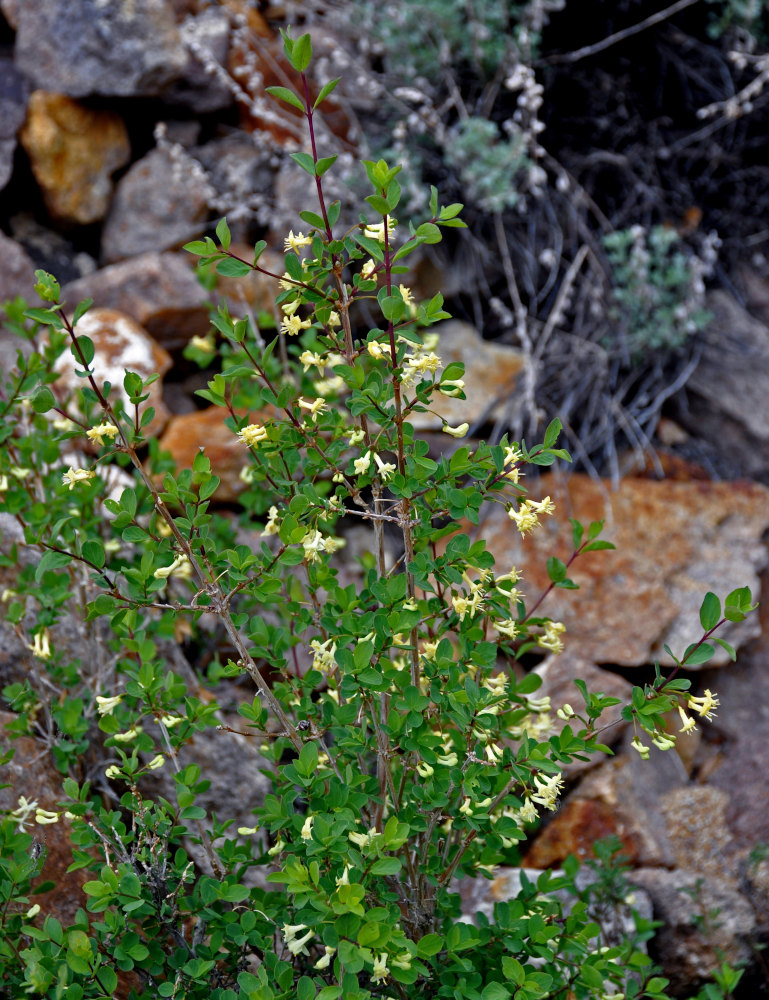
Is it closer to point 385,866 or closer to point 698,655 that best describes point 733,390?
point 698,655

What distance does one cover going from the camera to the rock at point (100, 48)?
3.76 metres

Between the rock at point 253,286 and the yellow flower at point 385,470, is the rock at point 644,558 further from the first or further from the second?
the yellow flower at point 385,470

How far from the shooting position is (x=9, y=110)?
3.74 metres

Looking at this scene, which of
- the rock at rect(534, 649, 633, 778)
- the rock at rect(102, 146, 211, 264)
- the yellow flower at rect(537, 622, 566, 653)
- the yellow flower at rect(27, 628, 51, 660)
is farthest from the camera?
the rock at rect(102, 146, 211, 264)

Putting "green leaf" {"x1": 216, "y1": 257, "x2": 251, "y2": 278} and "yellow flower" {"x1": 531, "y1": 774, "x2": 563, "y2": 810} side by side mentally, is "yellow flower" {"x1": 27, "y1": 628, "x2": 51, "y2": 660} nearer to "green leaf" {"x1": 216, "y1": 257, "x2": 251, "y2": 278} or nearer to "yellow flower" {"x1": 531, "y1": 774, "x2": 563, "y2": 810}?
"green leaf" {"x1": 216, "y1": 257, "x2": 251, "y2": 278}

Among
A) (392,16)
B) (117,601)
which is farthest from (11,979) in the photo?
(392,16)

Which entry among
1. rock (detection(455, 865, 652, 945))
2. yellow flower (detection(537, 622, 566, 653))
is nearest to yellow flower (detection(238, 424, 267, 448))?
yellow flower (detection(537, 622, 566, 653))

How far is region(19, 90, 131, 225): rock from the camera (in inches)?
148

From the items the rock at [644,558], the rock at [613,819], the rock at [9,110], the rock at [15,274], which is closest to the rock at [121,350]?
the rock at [15,274]

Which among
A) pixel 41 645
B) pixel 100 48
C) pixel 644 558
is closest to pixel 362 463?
pixel 41 645

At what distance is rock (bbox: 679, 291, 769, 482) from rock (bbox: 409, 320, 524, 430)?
83 cm

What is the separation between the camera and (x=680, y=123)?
4215 mm

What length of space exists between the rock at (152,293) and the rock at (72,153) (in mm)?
396

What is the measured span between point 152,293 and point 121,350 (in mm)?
377
